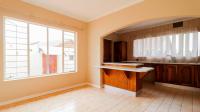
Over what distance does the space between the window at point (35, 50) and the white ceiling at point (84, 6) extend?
714 millimetres

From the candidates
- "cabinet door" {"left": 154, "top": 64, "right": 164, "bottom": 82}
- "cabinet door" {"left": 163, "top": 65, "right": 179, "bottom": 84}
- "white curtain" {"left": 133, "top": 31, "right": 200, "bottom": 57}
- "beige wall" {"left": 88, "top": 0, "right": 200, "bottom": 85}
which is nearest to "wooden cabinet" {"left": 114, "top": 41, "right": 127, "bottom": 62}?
"white curtain" {"left": 133, "top": 31, "right": 200, "bottom": 57}

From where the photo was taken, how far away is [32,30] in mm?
3307

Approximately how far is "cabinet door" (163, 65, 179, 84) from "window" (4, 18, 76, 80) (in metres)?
3.82

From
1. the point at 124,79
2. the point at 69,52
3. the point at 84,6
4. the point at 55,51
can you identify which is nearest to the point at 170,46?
the point at 124,79

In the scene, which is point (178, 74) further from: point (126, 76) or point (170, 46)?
point (126, 76)

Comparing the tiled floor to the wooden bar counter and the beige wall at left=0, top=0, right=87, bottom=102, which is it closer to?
the wooden bar counter

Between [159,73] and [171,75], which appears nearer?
[171,75]

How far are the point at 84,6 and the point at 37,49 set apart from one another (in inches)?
80.2

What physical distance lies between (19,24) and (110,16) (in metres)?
2.86

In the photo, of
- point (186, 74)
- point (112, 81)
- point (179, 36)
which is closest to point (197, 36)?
point (179, 36)

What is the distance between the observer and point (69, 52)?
169 inches

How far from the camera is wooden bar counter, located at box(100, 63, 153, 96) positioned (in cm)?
321

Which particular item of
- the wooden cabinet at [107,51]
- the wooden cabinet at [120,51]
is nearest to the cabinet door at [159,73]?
the wooden cabinet at [120,51]

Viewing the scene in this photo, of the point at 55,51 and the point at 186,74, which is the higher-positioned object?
the point at 55,51
